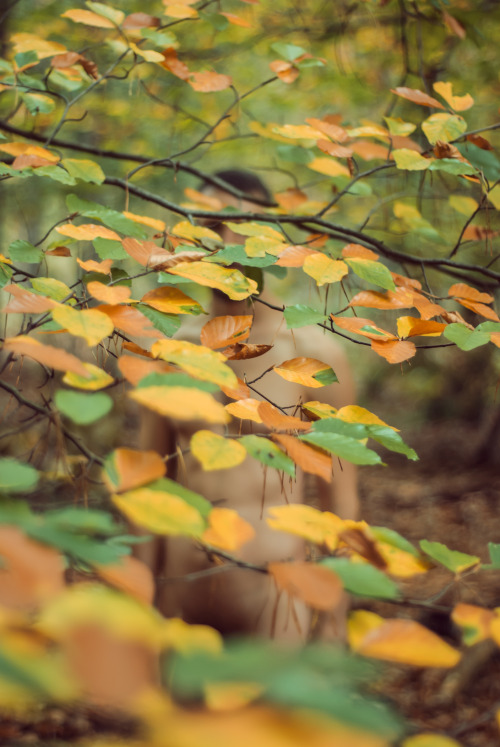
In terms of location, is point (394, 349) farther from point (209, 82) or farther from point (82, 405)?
point (209, 82)

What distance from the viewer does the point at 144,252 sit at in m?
0.90

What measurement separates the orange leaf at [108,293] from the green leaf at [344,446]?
0.35 m

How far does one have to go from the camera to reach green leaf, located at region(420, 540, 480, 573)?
679 mm

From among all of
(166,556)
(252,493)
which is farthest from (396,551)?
(166,556)

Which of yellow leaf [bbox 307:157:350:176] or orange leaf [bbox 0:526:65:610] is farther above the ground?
orange leaf [bbox 0:526:65:610]

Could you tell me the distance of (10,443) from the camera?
462cm

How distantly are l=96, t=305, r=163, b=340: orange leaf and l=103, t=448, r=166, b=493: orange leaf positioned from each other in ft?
0.72

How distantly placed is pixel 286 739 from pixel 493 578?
4.07 meters

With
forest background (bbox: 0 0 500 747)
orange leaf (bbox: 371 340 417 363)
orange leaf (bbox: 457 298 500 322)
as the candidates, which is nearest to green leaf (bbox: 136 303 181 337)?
forest background (bbox: 0 0 500 747)

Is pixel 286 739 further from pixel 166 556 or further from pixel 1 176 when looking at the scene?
pixel 166 556

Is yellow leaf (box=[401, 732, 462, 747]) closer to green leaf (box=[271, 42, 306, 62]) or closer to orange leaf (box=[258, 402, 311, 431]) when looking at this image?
orange leaf (box=[258, 402, 311, 431])

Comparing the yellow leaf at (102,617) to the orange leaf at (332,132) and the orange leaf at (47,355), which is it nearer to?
the orange leaf at (47,355)

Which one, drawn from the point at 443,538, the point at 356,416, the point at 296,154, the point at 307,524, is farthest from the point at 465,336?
the point at 443,538

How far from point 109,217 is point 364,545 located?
2.62ft
